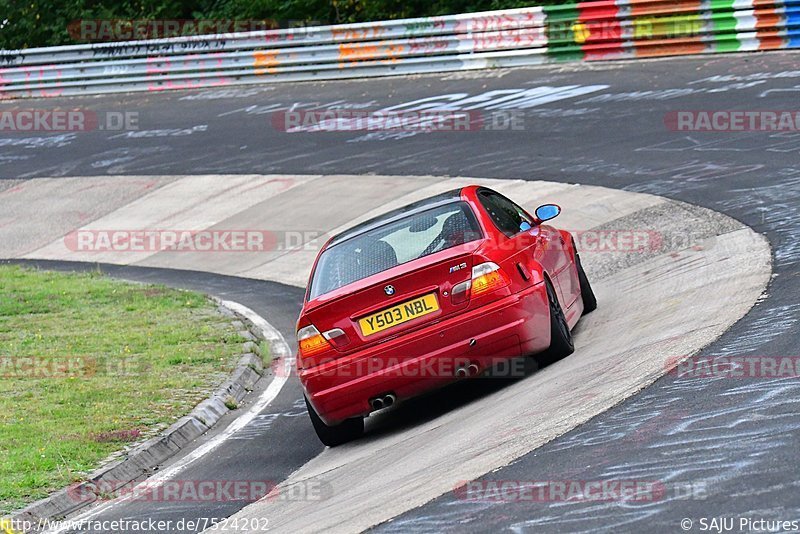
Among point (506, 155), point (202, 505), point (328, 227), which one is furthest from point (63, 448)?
point (506, 155)

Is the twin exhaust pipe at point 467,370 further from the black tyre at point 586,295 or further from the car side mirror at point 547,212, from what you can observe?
the black tyre at point 586,295

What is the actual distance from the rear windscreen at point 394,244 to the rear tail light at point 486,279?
34 cm

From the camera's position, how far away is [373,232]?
9375 millimetres

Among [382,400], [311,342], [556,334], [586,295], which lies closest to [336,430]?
[382,400]

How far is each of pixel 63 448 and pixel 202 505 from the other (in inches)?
67.6

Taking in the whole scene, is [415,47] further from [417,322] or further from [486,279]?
[417,322]

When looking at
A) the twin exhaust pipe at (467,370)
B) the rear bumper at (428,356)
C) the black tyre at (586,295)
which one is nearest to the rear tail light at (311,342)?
the rear bumper at (428,356)

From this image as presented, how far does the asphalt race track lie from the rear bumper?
564 mm

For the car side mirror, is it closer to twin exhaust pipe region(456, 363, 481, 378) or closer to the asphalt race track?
the asphalt race track

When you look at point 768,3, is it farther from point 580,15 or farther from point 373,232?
point 373,232

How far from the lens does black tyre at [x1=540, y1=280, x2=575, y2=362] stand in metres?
8.86

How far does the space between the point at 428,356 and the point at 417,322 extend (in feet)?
0.81

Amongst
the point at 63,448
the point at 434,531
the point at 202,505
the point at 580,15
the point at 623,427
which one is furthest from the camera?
the point at 580,15

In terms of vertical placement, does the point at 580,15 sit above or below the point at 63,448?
above
